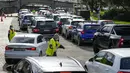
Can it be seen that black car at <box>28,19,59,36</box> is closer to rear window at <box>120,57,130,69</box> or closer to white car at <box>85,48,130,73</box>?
white car at <box>85,48,130,73</box>

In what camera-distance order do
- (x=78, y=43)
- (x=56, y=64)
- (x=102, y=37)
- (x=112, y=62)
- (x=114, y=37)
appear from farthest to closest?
(x=78, y=43), (x=102, y=37), (x=114, y=37), (x=112, y=62), (x=56, y=64)

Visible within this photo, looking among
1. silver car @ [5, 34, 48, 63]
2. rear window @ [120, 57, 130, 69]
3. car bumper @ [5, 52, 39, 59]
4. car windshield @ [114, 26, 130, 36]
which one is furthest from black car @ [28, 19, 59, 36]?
rear window @ [120, 57, 130, 69]

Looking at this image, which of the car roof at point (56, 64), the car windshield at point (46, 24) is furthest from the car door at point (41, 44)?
the car windshield at point (46, 24)

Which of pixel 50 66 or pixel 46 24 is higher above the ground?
pixel 50 66

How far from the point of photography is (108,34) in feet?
68.8

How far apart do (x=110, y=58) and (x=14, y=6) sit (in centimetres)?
12979

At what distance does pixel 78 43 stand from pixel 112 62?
56.3ft

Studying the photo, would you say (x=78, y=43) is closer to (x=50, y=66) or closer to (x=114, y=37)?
(x=114, y=37)

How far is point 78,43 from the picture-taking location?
94.2ft

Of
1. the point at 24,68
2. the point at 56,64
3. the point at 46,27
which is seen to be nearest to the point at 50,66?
the point at 56,64

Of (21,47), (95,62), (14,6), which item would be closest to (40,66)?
(95,62)

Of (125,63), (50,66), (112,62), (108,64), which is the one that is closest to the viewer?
(50,66)

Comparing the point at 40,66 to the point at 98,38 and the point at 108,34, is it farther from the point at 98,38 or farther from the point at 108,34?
the point at 98,38

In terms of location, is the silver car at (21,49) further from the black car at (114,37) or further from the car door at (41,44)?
the black car at (114,37)
